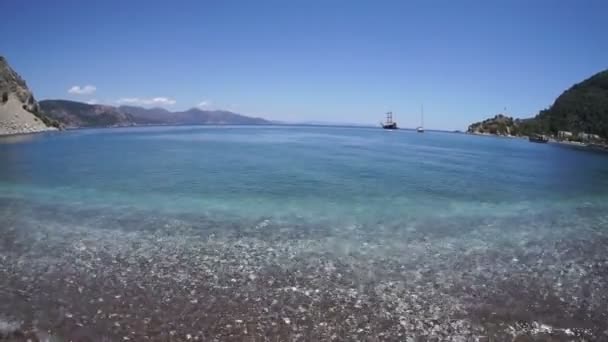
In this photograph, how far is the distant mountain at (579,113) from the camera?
137m

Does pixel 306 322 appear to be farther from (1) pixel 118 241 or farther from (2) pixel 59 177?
(2) pixel 59 177

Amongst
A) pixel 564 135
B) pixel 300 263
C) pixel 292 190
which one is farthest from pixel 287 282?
pixel 564 135

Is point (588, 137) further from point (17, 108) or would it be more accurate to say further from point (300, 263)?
point (17, 108)

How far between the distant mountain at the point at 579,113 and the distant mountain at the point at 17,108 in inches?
7868

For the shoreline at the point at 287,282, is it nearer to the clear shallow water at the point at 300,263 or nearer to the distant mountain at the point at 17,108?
the clear shallow water at the point at 300,263

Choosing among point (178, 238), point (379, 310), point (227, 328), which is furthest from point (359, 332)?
point (178, 238)

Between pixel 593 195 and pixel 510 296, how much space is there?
89.4 feet

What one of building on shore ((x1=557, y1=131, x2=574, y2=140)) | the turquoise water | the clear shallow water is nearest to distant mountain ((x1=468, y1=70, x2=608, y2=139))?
building on shore ((x1=557, y1=131, x2=574, y2=140))

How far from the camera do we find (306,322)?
8578 millimetres

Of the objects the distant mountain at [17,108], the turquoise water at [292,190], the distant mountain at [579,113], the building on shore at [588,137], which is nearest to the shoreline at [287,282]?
the turquoise water at [292,190]

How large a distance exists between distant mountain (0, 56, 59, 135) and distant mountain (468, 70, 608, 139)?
200 m

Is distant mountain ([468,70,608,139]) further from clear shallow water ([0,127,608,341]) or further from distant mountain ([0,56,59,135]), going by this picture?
distant mountain ([0,56,59,135])

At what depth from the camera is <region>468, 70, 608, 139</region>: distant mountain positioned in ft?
449

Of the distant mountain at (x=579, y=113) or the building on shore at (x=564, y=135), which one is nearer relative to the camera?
the distant mountain at (x=579, y=113)
